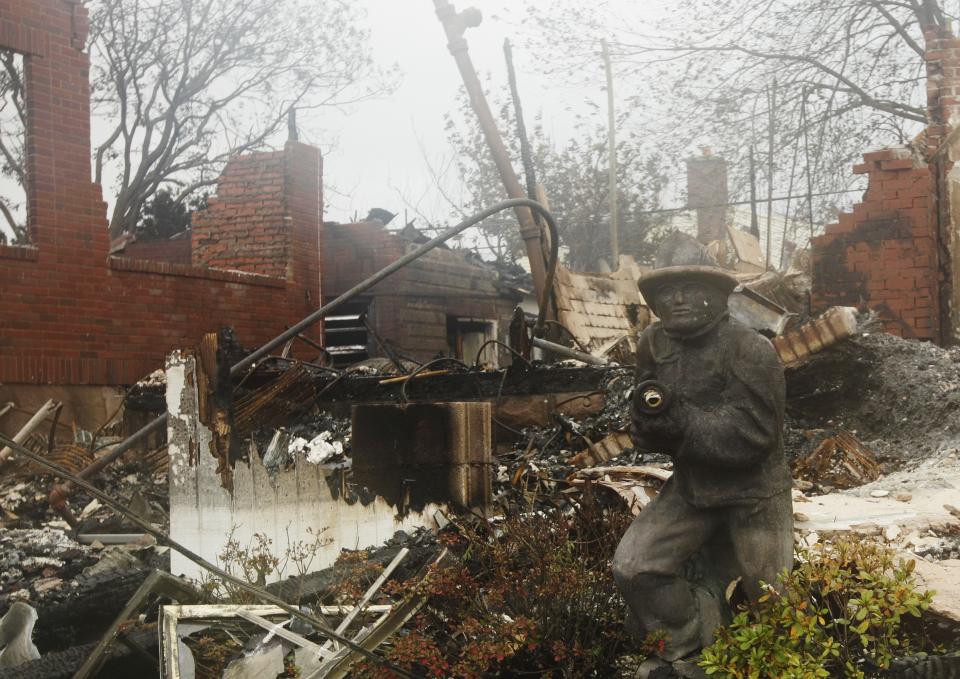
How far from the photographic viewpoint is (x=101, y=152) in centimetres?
2091

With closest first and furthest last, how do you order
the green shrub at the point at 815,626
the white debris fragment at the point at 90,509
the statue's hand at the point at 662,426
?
the green shrub at the point at 815,626 < the statue's hand at the point at 662,426 < the white debris fragment at the point at 90,509

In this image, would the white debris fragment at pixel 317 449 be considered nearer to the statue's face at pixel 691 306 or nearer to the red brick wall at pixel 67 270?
the statue's face at pixel 691 306

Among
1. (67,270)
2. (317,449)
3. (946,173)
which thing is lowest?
(317,449)

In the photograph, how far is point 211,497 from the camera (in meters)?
5.95

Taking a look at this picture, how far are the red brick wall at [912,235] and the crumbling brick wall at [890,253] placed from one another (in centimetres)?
1

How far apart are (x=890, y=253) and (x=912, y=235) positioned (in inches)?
→ 11.8

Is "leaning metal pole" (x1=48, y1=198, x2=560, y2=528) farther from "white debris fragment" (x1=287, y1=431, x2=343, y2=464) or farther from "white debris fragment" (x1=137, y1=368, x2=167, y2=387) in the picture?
"white debris fragment" (x1=137, y1=368, x2=167, y2=387)

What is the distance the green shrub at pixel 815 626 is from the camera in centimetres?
351

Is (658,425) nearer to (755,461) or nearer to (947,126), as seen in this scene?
(755,461)

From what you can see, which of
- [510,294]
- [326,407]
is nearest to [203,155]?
[510,294]

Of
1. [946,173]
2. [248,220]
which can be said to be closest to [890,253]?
[946,173]

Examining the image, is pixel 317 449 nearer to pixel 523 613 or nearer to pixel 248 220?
pixel 523 613

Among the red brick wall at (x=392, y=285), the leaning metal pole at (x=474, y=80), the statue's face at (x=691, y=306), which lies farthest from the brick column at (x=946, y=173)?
the red brick wall at (x=392, y=285)

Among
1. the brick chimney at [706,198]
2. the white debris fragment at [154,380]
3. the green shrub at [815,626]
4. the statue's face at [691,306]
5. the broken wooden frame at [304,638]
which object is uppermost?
the brick chimney at [706,198]
